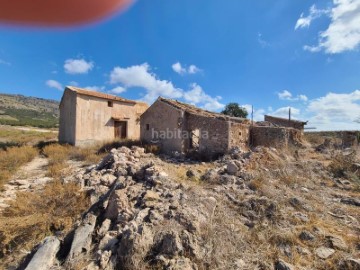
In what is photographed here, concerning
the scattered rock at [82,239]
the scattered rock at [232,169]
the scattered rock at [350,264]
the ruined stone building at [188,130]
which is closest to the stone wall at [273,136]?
the ruined stone building at [188,130]

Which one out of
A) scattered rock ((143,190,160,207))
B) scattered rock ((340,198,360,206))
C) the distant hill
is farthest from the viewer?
the distant hill

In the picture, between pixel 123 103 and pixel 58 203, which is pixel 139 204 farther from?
pixel 123 103

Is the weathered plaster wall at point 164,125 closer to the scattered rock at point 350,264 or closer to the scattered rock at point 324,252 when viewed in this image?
the scattered rock at point 324,252

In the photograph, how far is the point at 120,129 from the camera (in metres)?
17.3

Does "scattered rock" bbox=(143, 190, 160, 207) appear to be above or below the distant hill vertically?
below

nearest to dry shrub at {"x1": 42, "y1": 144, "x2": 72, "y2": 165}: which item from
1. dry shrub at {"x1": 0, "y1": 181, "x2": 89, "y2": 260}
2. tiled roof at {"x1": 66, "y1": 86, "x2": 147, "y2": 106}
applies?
tiled roof at {"x1": 66, "y1": 86, "x2": 147, "y2": 106}

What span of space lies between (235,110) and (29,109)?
70.9 m

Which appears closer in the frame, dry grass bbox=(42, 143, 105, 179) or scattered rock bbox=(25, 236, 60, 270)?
scattered rock bbox=(25, 236, 60, 270)

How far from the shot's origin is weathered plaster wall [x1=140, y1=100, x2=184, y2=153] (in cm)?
1273

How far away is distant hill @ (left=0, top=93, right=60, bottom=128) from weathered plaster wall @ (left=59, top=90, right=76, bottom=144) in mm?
43690

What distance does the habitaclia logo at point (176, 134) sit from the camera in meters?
12.6

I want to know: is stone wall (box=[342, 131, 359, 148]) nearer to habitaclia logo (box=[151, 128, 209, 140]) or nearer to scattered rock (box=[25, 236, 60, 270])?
habitaclia logo (box=[151, 128, 209, 140])

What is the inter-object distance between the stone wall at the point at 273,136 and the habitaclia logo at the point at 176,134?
3.18m

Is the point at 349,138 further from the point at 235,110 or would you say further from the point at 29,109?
the point at 29,109
